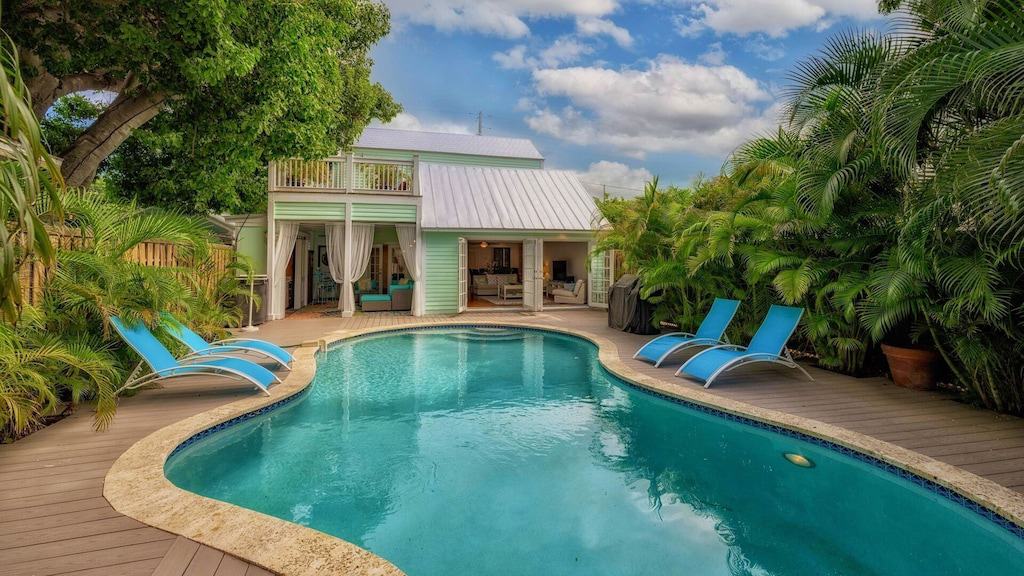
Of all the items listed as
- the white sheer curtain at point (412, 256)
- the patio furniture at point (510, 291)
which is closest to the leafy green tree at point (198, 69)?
the white sheer curtain at point (412, 256)

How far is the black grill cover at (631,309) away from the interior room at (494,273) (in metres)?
5.88

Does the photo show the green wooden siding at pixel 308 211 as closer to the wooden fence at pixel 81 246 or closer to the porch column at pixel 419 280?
the porch column at pixel 419 280

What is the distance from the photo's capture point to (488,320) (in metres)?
11.7

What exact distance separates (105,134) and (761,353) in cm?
955

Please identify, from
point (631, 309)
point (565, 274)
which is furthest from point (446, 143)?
point (631, 309)

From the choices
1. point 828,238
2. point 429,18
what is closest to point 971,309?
point 828,238

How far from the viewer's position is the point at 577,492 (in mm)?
3609

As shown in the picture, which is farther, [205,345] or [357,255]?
[357,255]

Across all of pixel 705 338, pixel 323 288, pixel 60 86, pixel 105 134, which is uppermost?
pixel 60 86

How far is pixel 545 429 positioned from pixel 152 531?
3295 millimetres

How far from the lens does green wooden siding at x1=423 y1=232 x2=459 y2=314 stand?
1289cm

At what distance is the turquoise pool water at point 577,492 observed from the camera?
2834mm

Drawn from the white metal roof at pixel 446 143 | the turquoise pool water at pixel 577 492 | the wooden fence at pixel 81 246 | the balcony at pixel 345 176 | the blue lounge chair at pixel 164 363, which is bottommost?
the turquoise pool water at pixel 577 492

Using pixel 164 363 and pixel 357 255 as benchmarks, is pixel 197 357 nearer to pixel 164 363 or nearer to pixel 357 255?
pixel 164 363
